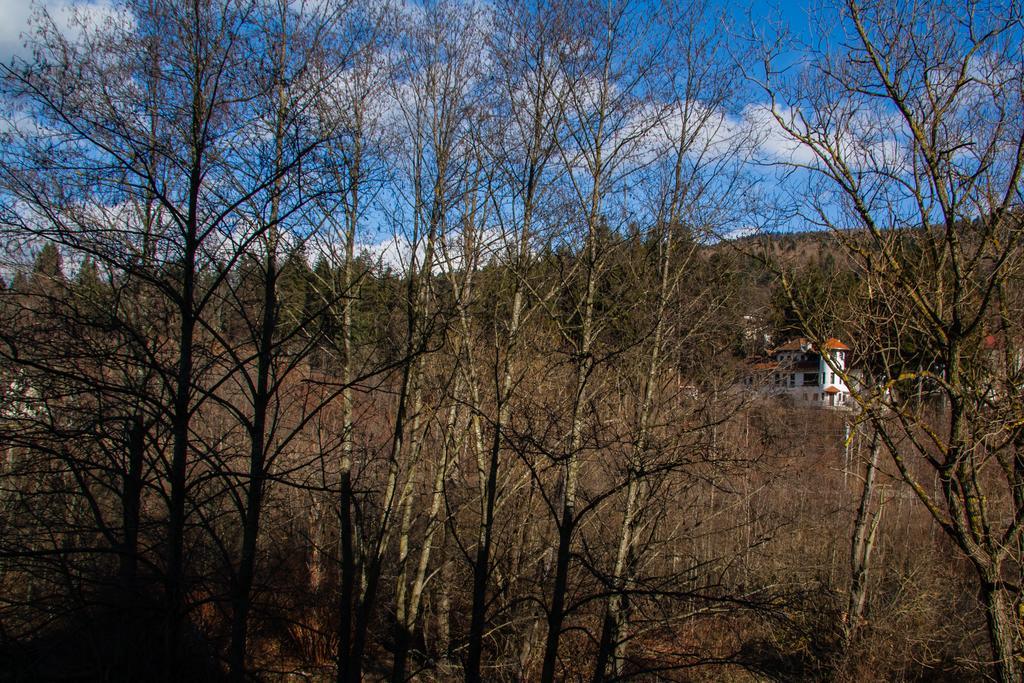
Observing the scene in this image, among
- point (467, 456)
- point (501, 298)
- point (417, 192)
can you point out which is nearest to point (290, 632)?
point (467, 456)

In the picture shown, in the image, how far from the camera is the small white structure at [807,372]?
8.02 metres

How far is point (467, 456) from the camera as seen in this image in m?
11.5

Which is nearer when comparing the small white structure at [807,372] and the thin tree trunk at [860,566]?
the small white structure at [807,372]

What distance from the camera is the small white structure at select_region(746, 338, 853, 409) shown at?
26.3ft

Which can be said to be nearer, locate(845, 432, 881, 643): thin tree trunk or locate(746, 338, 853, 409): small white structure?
locate(746, 338, 853, 409): small white structure

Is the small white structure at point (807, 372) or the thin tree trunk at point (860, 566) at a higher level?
the small white structure at point (807, 372)

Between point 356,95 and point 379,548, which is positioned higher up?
point 356,95

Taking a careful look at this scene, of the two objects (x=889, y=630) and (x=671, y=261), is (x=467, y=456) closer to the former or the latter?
(x=671, y=261)

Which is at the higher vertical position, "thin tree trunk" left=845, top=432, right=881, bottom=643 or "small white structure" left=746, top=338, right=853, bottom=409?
"small white structure" left=746, top=338, right=853, bottom=409

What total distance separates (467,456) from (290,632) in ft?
13.1

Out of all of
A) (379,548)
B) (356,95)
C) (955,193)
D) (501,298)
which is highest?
(356,95)

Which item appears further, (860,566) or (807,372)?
(807,372)

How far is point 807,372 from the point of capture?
28.1m

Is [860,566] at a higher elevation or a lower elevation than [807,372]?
lower
